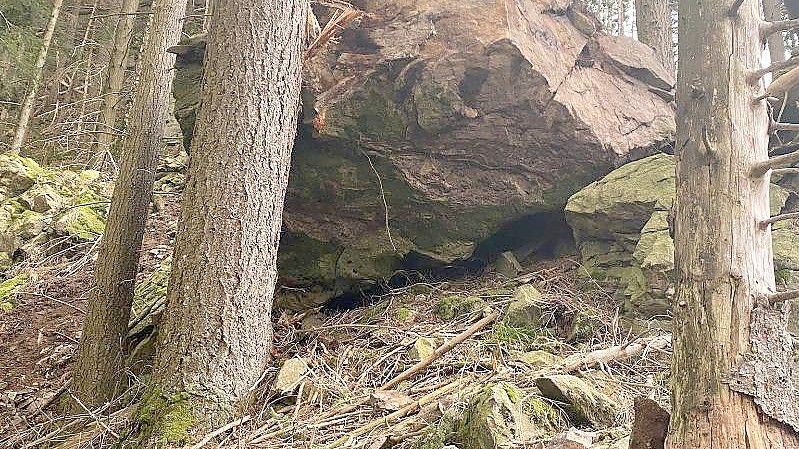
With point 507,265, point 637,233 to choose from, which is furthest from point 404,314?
point 637,233

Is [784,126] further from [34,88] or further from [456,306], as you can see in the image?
[34,88]

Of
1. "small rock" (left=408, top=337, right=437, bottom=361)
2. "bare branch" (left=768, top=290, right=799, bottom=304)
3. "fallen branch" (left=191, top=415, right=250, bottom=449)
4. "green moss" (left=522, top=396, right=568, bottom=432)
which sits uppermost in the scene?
"bare branch" (left=768, top=290, right=799, bottom=304)

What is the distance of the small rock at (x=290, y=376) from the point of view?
388 centimetres

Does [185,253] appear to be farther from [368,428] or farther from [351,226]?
[351,226]

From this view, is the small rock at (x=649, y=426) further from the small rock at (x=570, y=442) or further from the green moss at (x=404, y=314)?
the green moss at (x=404, y=314)

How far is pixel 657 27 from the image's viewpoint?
7.61 meters

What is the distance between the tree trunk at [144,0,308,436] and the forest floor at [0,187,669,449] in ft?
1.19

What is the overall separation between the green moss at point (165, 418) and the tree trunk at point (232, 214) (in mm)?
39

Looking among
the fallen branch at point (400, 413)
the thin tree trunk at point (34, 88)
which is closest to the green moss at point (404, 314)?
the fallen branch at point (400, 413)

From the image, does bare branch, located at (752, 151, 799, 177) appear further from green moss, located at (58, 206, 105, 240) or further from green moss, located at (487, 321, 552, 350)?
green moss, located at (58, 206, 105, 240)

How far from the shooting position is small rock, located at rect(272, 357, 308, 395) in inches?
153

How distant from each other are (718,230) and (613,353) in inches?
71.0

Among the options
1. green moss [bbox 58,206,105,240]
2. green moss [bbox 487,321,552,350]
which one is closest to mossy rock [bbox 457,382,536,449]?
green moss [bbox 487,321,552,350]

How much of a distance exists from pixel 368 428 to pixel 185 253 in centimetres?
170
